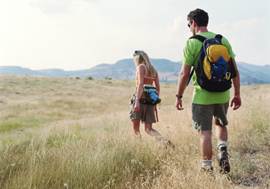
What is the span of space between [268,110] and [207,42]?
3181 mm

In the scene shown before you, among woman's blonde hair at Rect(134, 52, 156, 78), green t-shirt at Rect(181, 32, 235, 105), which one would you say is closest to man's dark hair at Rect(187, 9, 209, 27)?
green t-shirt at Rect(181, 32, 235, 105)

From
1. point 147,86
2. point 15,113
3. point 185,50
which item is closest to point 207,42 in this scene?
point 185,50

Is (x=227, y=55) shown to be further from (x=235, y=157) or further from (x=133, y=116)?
(x=133, y=116)

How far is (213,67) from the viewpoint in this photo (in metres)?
2.77

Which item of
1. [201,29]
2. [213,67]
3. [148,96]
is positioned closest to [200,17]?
[201,29]

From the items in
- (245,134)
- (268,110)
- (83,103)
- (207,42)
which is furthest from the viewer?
(83,103)

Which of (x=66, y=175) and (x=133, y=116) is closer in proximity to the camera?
(x=66, y=175)

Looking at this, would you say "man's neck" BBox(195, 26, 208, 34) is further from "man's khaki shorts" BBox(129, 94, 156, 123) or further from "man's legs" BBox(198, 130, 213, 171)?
"man's khaki shorts" BBox(129, 94, 156, 123)

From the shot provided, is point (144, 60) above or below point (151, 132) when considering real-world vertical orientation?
above

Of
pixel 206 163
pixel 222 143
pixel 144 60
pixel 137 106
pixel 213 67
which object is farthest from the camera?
pixel 144 60

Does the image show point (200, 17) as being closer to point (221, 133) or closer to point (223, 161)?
point (221, 133)

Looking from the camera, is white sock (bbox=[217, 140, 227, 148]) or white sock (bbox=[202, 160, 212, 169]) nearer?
white sock (bbox=[202, 160, 212, 169])

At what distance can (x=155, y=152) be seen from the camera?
3463 mm

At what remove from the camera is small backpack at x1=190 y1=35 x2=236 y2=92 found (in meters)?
2.77
